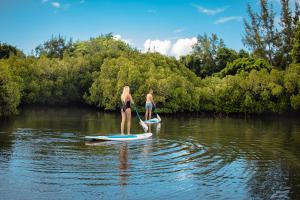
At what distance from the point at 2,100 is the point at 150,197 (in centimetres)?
2612

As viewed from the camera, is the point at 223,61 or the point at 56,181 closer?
the point at 56,181

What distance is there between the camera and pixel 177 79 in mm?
40156

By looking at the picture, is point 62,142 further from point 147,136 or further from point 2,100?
point 2,100

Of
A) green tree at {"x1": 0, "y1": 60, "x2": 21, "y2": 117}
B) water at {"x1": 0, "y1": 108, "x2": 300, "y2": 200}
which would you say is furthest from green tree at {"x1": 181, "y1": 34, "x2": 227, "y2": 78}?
water at {"x1": 0, "y1": 108, "x2": 300, "y2": 200}

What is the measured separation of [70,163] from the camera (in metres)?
11.1

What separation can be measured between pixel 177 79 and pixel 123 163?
96.7ft

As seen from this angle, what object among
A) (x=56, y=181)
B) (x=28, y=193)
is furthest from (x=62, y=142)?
(x=28, y=193)

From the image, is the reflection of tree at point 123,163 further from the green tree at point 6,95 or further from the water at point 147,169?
the green tree at point 6,95

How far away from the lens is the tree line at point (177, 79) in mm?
38875

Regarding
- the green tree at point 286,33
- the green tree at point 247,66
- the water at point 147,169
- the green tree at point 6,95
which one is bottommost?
the water at point 147,169

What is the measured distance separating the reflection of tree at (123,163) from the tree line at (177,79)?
790 inches

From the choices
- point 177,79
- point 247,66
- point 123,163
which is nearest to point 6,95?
point 177,79

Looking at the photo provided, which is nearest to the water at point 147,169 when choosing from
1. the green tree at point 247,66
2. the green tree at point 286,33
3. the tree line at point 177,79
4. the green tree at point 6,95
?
the green tree at point 6,95

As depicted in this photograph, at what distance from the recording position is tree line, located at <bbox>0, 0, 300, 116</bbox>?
3888 centimetres
